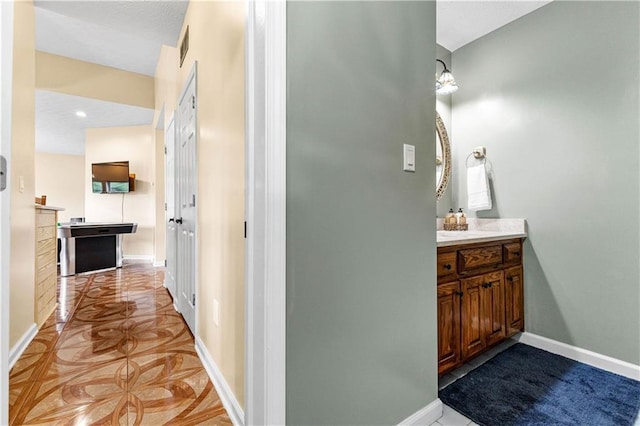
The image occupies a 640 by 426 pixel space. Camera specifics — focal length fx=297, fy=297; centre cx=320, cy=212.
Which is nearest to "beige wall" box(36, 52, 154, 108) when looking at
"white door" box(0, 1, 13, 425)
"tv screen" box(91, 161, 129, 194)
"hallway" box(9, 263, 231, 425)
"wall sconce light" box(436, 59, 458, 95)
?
"tv screen" box(91, 161, 129, 194)

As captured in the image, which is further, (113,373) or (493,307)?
(493,307)

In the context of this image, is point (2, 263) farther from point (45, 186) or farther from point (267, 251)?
point (45, 186)

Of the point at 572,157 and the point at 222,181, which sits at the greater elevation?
the point at 572,157

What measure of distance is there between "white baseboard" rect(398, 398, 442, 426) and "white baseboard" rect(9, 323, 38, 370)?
7.55 feet

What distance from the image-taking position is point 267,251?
0.93 metres

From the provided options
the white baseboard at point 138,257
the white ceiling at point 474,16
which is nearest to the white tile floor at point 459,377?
the white ceiling at point 474,16

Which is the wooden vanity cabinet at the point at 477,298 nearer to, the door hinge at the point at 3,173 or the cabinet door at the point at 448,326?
the cabinet door at the point at 448,326

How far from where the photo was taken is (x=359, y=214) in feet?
3.73

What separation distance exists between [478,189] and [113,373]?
293 centimetres

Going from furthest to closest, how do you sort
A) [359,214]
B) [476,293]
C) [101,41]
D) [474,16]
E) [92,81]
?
[92,81], [101,41], [474,16], [476,293], [359,214]

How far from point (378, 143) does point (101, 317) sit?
9.68ft

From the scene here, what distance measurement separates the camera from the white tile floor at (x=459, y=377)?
1.39 m

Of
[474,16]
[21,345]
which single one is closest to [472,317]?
[474,16]

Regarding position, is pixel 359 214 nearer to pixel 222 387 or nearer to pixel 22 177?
pixel 222 387
